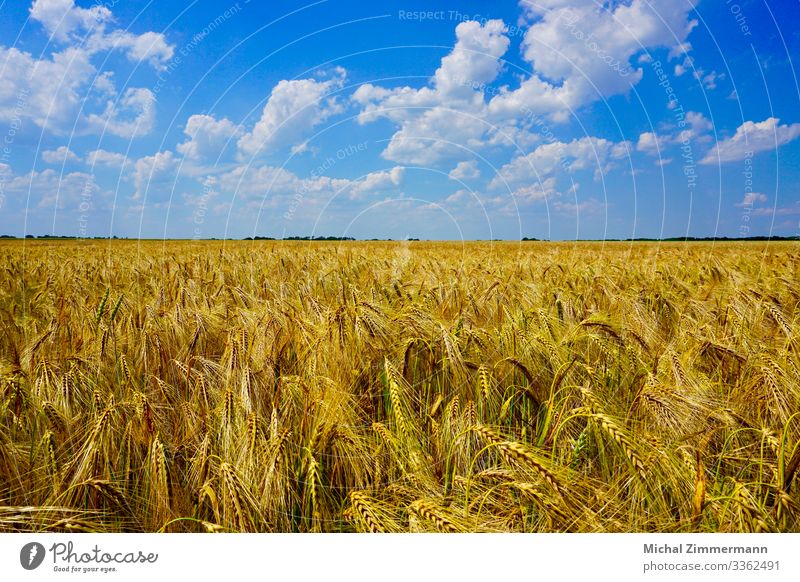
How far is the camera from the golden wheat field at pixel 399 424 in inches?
65.7

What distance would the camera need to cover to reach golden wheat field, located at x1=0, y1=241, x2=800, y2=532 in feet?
5.47

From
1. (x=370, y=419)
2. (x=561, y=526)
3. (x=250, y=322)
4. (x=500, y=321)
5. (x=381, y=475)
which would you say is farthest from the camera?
(x=500, y=321)

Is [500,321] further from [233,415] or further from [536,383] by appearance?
[233,415]

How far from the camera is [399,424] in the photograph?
2018 mm

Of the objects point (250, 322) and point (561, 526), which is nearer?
point (561, 526)

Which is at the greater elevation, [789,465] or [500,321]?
[500,321]

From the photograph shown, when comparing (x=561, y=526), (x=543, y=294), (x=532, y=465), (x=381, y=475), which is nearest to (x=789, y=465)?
(x=561, y=526)

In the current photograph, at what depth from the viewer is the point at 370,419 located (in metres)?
2.52

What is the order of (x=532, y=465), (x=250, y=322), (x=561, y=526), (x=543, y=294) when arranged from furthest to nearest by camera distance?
(x=543, y=294)
(x=250, y=322)
(x=561, y=526)
(x=532, y=465)
